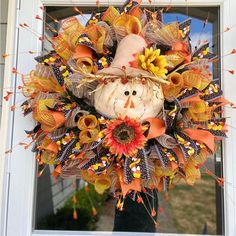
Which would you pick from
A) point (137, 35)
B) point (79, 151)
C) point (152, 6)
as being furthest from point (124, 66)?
point (152, 6)

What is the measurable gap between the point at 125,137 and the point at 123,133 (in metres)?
0.01

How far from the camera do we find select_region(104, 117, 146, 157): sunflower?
80 centimetres

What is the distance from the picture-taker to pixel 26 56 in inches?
43.9

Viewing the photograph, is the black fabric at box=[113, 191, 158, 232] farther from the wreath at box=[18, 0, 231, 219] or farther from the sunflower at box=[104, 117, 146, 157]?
the sunflower at box=[104, 117, 146, 157]

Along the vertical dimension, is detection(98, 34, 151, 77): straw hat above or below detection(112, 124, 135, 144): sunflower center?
above

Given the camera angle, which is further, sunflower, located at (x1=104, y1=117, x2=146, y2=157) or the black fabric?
the black fabric

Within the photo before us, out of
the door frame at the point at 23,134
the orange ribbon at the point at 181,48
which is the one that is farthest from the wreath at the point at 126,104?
the door frame at the point at 23,134

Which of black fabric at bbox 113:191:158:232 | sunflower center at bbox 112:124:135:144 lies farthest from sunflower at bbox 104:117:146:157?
black fabric at bbox 113:191:158:232

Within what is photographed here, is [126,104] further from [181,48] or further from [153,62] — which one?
[181,48]

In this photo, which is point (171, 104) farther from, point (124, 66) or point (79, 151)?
point (79, 151)

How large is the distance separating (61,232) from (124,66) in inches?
25.5

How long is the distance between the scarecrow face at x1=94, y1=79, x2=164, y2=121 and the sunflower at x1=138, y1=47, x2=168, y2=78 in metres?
0.04

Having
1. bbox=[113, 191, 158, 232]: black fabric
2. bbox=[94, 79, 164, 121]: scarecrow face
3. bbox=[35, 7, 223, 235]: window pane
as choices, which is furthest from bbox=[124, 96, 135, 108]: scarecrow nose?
bbox=[113, 191, 158, 232]: black fabric

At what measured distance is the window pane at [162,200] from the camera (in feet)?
→ 3.73
